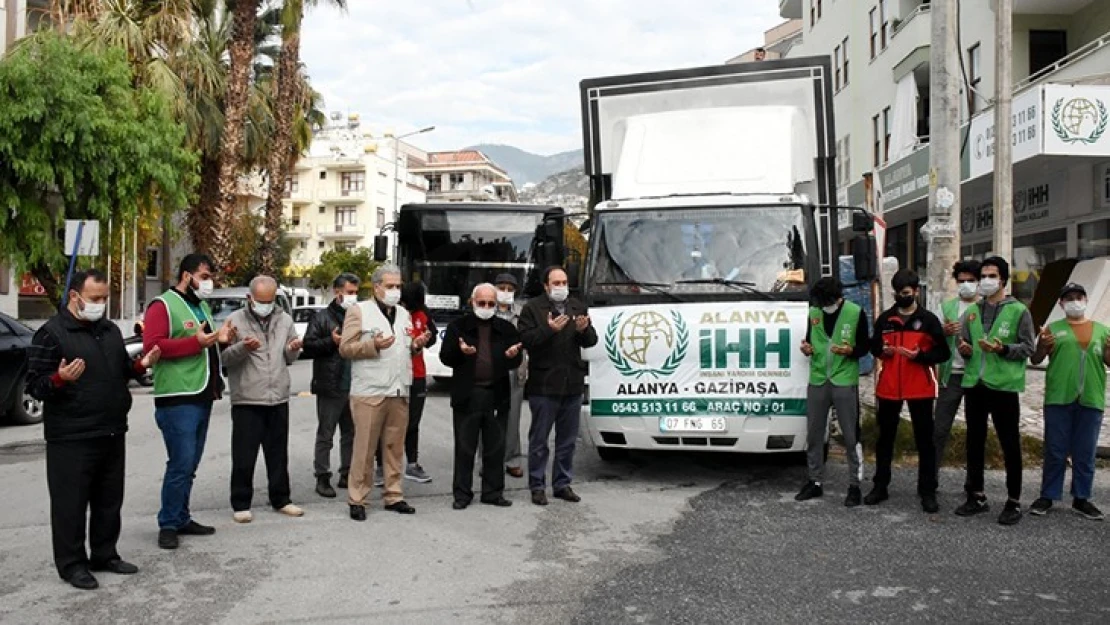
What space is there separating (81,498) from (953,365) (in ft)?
19.9

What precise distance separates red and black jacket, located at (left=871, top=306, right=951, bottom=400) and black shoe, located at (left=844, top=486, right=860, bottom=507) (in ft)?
2.38

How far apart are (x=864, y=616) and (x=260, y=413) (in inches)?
166

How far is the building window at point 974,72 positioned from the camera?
21422mm

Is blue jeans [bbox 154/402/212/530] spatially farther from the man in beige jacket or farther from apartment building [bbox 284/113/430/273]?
apartment building [bbox 284/113/430/273]

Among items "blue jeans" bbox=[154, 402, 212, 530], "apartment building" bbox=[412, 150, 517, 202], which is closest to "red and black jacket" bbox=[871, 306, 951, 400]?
"blue jeans" bbox=[154, 402, 212, 530]

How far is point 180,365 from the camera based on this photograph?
6.26m

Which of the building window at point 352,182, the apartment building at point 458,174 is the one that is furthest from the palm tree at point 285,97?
the apartment building at point 458,174

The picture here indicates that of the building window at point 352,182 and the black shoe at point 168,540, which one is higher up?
the building window at point 352,182

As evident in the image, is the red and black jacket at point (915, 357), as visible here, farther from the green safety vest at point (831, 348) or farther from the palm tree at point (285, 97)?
the palm tree at point (285, 97)

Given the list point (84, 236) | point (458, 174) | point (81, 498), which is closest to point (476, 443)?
point (81, 498)

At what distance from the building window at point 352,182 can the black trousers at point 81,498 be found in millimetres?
78629

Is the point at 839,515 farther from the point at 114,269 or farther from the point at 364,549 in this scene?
the point at 114,269

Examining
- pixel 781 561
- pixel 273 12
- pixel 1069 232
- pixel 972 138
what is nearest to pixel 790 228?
pixel 781 561

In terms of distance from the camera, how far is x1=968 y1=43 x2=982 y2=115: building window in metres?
21.4
